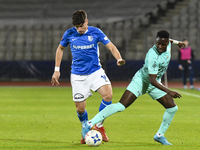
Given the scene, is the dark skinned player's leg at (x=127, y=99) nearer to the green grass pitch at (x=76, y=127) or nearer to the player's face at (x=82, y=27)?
the green grass pitch at (x=76, y=127)

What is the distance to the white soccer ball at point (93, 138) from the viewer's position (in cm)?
580

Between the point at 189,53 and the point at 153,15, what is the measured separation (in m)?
11.7

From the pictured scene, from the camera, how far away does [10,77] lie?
2291 cm

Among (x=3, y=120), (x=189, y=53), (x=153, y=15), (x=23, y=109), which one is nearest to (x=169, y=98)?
(x=3, y=120)

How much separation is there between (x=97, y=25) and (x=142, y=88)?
19.1 metres

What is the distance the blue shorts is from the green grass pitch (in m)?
0.82

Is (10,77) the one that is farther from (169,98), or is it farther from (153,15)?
(169,98)

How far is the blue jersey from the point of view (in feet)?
20.9

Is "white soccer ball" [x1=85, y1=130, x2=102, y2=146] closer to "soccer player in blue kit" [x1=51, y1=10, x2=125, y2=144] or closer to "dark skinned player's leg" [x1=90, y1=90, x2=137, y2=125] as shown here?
"dark skinned player's leg" [x1=90, y1=90, x2=137, y2=125]

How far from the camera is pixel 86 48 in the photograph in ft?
20.9

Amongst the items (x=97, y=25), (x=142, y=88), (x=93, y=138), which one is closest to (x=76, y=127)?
(x=93, y=138)

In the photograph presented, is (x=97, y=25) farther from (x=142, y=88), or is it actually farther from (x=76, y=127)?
(x=142, y=88)

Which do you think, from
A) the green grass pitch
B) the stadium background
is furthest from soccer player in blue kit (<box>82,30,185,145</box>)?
the stadium background

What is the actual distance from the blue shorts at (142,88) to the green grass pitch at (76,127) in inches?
32.1
